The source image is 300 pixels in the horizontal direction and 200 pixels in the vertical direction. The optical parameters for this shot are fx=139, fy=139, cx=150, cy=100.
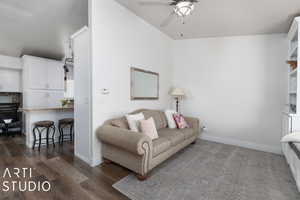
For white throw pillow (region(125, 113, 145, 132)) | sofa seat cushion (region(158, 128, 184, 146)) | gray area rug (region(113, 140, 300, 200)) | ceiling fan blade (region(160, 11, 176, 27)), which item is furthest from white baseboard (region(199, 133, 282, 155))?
ceiling fan blade (region(160, 11, 176, 27))

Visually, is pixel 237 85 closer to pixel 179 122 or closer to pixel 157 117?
pixel 179 122

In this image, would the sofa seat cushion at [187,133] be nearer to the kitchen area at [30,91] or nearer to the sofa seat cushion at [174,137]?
the sofa seat cushion at [174,137]

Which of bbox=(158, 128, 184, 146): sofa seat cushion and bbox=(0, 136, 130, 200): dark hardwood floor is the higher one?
bbox=(158, 128, 184, 146): sofa seat cushion

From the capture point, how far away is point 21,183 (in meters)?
1.83

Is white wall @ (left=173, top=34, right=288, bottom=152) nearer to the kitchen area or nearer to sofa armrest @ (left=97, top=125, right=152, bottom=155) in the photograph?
sofa armrest @ (left=97, top=125, right=152, bottom=155)

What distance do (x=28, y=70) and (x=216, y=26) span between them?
5.69 m

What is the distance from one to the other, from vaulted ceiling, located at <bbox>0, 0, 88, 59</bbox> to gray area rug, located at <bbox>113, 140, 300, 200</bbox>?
313cm

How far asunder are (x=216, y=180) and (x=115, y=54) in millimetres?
2652

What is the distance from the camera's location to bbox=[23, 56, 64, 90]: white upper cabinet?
4.53 m

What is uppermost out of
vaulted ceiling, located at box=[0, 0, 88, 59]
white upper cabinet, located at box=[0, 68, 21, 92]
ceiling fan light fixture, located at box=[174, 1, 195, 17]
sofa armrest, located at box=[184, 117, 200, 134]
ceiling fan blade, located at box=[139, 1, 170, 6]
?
ceiling fan blade, located at box=[139, 1, 170, 6]

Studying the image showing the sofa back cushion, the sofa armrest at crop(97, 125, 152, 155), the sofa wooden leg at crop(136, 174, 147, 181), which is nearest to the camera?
the sofa armrest at crop(97, 125, 152, 155)

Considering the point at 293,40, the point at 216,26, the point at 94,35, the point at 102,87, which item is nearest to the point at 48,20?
the point at 94,35

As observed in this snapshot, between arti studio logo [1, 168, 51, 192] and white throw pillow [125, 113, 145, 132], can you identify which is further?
white throw pillow [125, 113, 145, 132]

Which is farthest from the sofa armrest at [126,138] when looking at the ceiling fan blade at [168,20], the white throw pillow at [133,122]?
the ceiling fan blade at [168,20]
